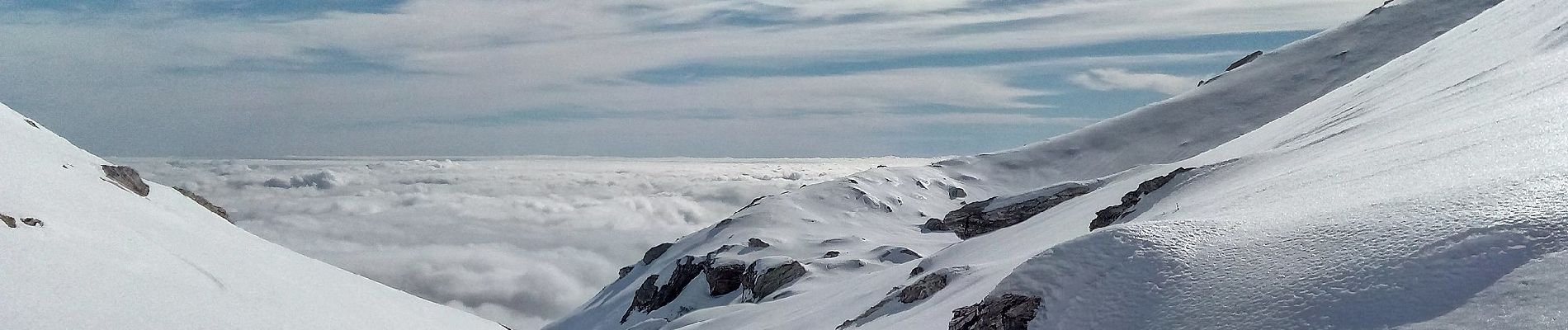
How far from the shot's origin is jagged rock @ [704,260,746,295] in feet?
221

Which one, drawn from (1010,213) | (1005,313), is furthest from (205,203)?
(1010,213)

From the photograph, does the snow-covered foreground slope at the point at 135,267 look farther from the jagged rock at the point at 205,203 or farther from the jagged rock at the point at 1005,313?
the jagged rock at the point at 1005,313

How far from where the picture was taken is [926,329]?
Answer: 62.2ft

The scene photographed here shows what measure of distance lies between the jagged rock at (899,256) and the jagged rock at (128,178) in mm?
42301

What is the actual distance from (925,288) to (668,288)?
2233 inches

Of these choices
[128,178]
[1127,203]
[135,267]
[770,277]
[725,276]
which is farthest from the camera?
[725,276]

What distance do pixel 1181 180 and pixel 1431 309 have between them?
1873 centimetres

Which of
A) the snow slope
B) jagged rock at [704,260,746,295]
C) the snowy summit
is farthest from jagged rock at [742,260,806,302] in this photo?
the snow slope

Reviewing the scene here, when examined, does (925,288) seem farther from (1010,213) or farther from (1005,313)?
(1010,213)

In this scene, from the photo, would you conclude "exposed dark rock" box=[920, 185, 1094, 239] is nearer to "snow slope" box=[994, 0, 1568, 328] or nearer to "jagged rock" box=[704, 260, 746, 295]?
"jagged rock" box=[704, 260, 746, 295]

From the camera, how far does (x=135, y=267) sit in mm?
12594

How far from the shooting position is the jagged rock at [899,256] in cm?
5675

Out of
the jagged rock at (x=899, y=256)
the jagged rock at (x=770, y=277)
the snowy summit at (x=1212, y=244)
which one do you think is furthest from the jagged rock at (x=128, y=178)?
the jagged rock at (x=899, y=256)

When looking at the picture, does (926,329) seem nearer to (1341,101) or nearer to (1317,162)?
(1317,162)
